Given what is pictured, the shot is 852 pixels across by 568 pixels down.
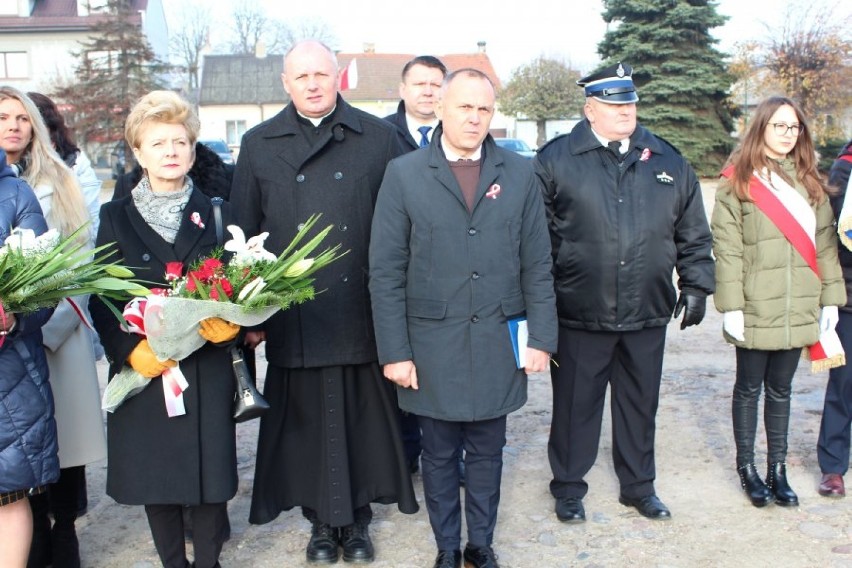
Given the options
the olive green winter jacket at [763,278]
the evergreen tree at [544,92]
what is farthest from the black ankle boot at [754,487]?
the evergreen tree at [544,92]

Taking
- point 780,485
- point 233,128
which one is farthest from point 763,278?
point 233,128

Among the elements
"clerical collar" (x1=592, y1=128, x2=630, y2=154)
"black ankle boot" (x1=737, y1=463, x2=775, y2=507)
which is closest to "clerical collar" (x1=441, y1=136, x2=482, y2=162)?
"clerical collar" (x1=592, y1=128, x2=630, y2=154)

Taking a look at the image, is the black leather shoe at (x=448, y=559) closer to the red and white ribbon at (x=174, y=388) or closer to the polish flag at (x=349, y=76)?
the red and white ribbon at (x=174, y=388)

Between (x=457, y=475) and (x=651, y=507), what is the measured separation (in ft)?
3.95

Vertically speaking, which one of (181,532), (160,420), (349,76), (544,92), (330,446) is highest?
(544,92)

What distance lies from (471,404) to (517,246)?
28.0 inches

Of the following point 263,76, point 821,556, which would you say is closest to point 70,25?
point 263,76

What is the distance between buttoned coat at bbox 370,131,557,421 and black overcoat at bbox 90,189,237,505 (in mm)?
739

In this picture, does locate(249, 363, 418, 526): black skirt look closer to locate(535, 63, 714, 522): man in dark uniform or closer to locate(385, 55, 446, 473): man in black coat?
locate(535, 63, 714, 522): man in dark uniform

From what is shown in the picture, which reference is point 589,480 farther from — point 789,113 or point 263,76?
point 263,76

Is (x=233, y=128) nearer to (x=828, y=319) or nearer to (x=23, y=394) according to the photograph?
(x=828, y=319)

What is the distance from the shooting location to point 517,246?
3.87 metres

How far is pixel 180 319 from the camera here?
3168 mm

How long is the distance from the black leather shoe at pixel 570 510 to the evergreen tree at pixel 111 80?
32241 mm
